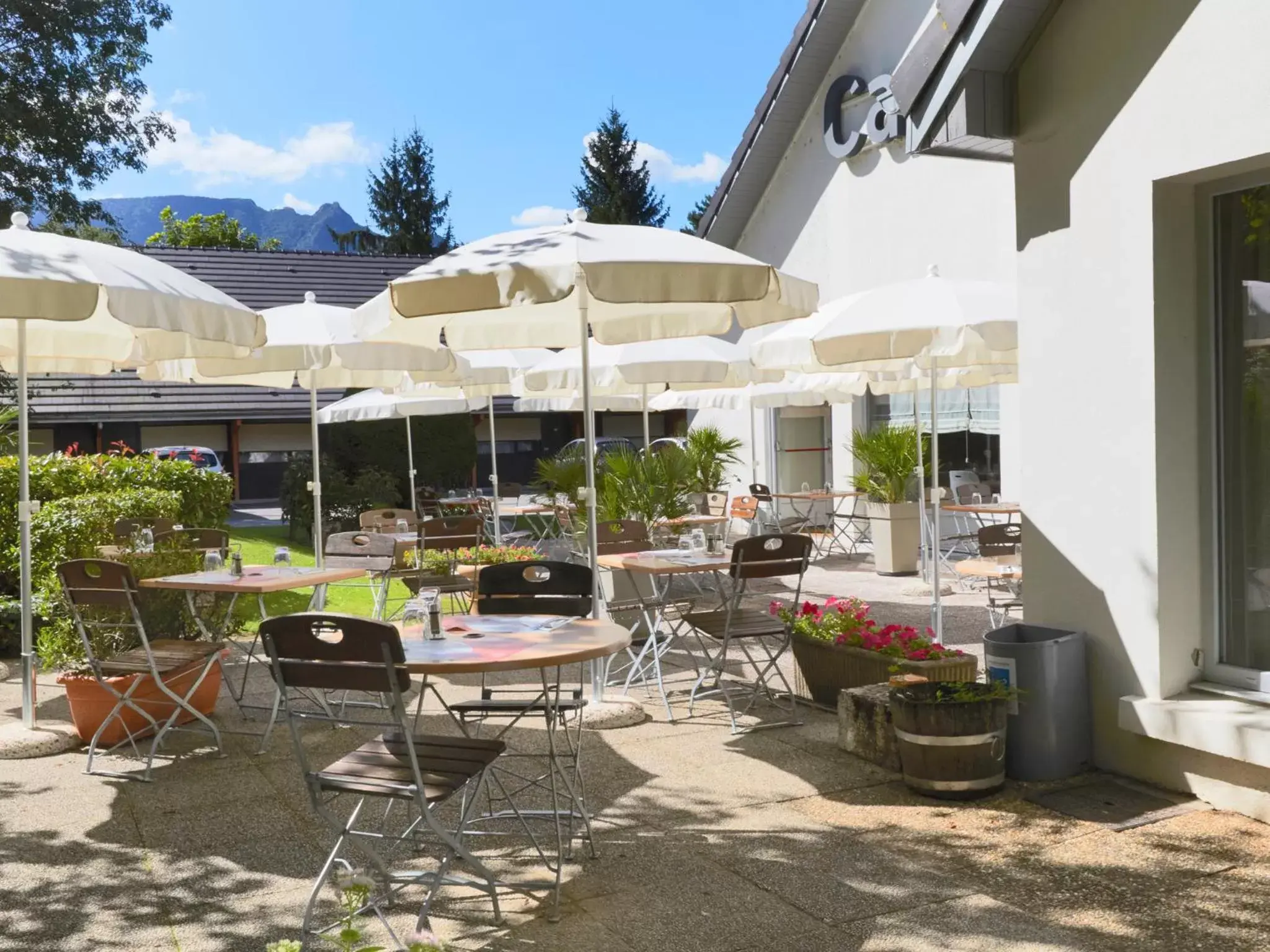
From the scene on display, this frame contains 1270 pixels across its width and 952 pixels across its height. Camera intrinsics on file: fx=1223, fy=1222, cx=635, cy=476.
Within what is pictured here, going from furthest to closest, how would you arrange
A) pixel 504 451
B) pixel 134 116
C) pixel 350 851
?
pixel 504 451 → pixel 134 116 → pixel 350 851

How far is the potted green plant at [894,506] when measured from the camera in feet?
45.3

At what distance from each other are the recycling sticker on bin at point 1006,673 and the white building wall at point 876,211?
9.66 m

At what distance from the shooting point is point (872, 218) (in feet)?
57.6

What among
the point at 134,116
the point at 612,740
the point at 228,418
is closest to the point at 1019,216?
the point at 612,740

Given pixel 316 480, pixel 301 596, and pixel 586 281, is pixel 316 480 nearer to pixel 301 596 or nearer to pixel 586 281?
pixel 301 596

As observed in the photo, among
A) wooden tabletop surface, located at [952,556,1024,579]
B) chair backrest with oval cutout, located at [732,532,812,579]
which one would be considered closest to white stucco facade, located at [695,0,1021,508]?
wooden tabletop surface, located at [952,556,1024,579]

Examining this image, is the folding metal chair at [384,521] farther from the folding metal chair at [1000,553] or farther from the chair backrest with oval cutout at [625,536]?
the folding metal chair at [1000,553]

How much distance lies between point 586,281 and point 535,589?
148 centimetres

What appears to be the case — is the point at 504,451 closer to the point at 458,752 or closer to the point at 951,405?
the point at 951,405

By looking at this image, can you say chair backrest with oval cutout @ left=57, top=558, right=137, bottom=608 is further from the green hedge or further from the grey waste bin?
the grey waste bin

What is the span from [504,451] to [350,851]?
29.5m

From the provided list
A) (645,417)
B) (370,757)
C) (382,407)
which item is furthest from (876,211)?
(370,757)

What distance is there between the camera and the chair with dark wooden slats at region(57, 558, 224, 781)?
621 cm

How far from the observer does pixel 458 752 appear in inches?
173
